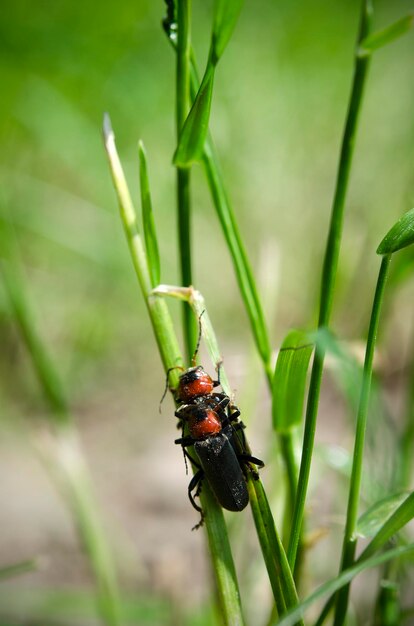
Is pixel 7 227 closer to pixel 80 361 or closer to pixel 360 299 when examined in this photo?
pixel 80 361

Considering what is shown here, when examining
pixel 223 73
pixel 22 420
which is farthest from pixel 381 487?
pixel 223 73

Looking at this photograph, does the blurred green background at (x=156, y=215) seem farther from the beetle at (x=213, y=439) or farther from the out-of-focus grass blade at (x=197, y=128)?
the out-of-focus grass blade at (x=197, y=128)

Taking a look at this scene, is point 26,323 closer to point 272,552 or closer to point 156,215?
point 272,552

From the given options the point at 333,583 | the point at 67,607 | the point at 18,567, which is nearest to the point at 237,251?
the point at 333,583

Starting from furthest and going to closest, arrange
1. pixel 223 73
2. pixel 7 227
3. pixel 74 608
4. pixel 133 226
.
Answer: pixel 223 73 < pixel 74 608 < pixel 7 227 < pixel 133 226

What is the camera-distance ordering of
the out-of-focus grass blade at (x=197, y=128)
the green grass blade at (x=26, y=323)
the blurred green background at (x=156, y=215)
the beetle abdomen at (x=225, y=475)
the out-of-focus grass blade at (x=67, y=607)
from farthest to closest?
1. the blurred green background at (x=156, y=215)
2. the out-of-focus grass blade at (x=67, y=607)
3. the green grass blade at (x=26, y=323)
4. the beetle abdomen at (x=225, y=475)
5. the out-of-focus grass blade at (x=197, y=128)

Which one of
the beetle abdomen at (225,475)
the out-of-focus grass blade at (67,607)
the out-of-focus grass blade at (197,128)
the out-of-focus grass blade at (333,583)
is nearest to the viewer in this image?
the out-of-focus grass blade at (333,583)

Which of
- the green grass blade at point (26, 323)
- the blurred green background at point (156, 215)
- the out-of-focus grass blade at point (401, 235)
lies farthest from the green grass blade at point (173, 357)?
the blurred green background at point (156, 215)
